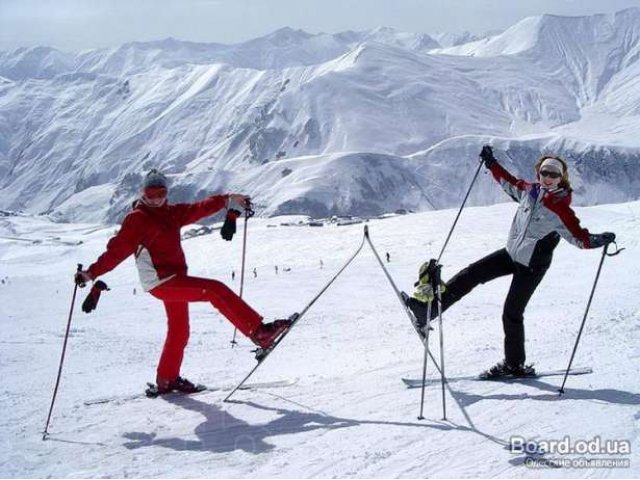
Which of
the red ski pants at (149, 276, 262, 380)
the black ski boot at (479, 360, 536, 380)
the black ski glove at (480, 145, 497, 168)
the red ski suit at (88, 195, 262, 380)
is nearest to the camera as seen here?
the red ski suit at (88, 195, 262, 380)

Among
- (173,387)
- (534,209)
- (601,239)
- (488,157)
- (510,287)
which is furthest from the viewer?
(488,157)

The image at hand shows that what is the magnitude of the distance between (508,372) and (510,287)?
3.02ft

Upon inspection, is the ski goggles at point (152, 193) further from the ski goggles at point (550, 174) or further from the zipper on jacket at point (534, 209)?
the ski goggles at point (550, 174)

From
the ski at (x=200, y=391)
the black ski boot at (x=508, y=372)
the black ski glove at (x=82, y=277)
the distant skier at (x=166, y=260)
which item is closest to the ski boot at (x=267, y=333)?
the distant skier at (x=166, y=260)

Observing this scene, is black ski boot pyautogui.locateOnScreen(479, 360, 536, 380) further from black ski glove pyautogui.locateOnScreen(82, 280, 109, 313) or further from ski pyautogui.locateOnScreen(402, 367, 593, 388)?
black ski glove pyautogui.locateOnScreen(82, 280, 109, 313)

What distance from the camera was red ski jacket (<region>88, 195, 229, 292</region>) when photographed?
617 cm

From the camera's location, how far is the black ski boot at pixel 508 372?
679cm

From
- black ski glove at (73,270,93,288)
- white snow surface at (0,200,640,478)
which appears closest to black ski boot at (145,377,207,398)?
white snow surface at (0,200,640,478)

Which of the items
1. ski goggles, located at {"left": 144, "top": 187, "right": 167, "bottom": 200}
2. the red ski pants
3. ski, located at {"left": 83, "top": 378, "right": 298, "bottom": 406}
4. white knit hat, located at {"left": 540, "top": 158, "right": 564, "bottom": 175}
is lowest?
ski, located at {"left": 83, "top": 378, "right": 298, "bottom": 406}

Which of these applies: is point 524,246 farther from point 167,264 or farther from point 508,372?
point 167,264

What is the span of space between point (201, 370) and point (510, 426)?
4574 mm

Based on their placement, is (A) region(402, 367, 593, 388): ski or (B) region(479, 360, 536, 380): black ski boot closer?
(A) region(402, 367, 593, 388): ski

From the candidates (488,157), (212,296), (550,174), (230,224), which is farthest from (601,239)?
(212,296)

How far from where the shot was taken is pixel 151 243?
6375mm
